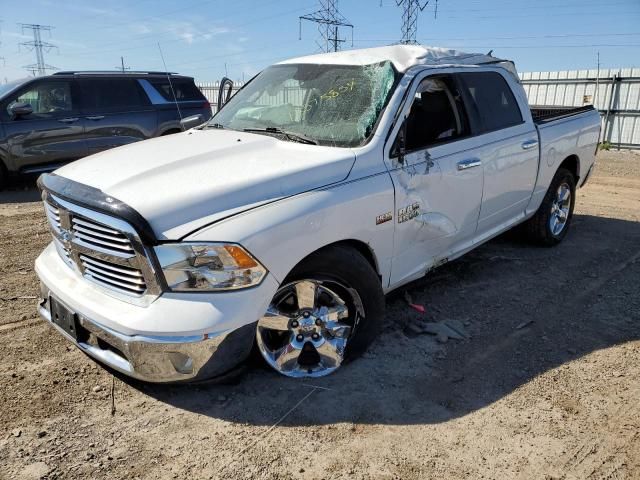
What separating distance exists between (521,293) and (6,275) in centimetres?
473

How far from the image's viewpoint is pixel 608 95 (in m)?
14.6

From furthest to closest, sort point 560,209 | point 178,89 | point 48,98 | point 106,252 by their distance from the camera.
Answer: point 178,89
point 48,98
point 560,209
point 106,252

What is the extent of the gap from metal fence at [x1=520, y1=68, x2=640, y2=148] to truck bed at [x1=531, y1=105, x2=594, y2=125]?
9.50m

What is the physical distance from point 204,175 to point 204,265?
0.61m

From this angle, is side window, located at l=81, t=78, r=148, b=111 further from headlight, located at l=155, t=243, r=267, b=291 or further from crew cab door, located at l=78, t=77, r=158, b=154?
headlight, located at l=155, t=243, r=267, b=291

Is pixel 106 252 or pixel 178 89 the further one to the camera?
pixel 178 89

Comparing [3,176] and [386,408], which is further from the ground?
[3,176]

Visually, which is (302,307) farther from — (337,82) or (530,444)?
(337,82)

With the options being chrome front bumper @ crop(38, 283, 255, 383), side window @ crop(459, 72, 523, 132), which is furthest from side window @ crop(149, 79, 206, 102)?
chrome front bumper @ crop(38, 283, 255, 383)

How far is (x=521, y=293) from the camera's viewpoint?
4.47m

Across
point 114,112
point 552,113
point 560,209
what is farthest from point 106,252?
point 114,112

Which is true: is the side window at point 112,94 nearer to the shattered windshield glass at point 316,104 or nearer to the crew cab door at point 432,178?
the shattered windshield glass at point 316,104

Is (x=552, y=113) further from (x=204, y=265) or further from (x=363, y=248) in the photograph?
(x=204, y=265)

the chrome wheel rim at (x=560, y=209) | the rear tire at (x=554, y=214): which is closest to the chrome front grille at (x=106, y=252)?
the rear tire at (x=554, y=214)
